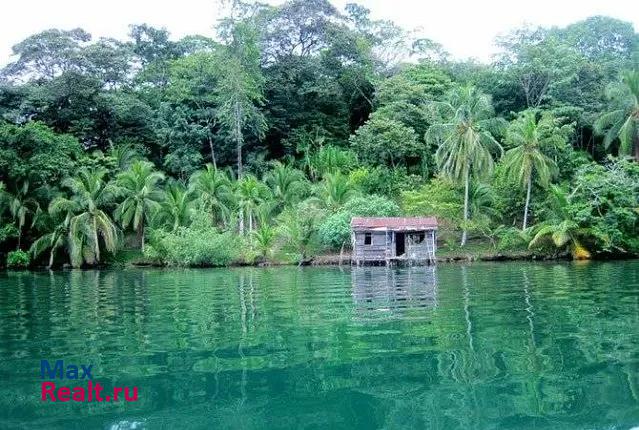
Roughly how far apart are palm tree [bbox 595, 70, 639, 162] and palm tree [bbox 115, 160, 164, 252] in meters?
28.5

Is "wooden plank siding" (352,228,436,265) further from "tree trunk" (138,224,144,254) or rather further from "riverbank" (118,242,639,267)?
"tree trunk" (138,224,144,254)

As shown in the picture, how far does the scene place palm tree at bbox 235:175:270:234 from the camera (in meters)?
36.3

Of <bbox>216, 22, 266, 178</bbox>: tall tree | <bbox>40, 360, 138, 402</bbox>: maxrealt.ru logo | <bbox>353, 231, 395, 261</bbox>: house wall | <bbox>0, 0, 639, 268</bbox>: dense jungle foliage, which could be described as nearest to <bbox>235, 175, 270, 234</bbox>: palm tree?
<bbox>0, 0, 639, 268</bbox>: dense jungle foliage

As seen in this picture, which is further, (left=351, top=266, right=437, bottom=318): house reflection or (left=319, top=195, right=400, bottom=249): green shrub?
(left=319, top=195, right=400, bottom=249): green shrub

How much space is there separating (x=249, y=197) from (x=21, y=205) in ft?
44.8

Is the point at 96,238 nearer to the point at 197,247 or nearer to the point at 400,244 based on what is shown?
the point at 197,247

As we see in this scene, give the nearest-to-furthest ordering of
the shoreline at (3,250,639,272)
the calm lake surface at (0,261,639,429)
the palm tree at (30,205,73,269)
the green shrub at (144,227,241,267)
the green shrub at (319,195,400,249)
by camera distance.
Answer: the calm lake surface at (0,261,639,429) < the shoreline at (3,250,639,272) < the green shrub at (144,227,241,267) < the green shrub at (319,195,400,249) < the palm tree at (30,205,73,269)

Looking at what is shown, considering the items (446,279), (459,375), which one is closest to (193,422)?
(459,375)

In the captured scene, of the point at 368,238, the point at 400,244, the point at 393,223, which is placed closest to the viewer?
the point at 393,223

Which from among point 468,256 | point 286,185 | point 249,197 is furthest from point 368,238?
point 286,185

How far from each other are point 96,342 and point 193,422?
177 inches

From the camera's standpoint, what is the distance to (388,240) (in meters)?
32.7

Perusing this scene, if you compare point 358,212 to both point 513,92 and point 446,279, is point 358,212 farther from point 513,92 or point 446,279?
point 513,92

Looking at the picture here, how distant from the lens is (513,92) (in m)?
43.6
